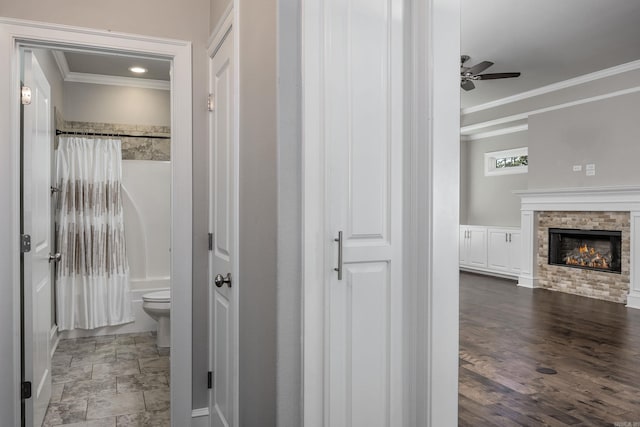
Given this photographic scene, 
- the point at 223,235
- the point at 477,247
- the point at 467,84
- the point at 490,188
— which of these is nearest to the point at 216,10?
the point at 223,235

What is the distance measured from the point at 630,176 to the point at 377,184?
5398 mm

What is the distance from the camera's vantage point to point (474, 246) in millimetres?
8266

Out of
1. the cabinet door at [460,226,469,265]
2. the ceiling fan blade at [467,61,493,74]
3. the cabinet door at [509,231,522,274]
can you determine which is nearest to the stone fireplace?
the cabinet door at [509,231,522,274]

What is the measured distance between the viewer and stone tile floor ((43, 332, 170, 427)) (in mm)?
2607

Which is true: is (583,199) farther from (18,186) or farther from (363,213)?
(18,186)

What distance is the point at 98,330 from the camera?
443 centimetres

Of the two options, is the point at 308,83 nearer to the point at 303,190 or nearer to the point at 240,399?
the point at 303,190

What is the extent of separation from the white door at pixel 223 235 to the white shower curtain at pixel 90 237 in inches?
97.1

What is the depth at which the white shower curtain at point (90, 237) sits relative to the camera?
4219 millimetres

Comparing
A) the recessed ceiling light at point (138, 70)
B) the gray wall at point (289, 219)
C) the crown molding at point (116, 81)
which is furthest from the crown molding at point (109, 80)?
the gray wall at point (289, 219)

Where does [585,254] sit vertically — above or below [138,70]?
below

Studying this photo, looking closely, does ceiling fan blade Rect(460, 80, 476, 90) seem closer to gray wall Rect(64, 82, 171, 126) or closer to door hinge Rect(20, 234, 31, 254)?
gray wall Rect(64, 82, 171, 126)

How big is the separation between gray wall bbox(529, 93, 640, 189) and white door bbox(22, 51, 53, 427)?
6167 mm

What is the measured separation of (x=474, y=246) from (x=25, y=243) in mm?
7451
